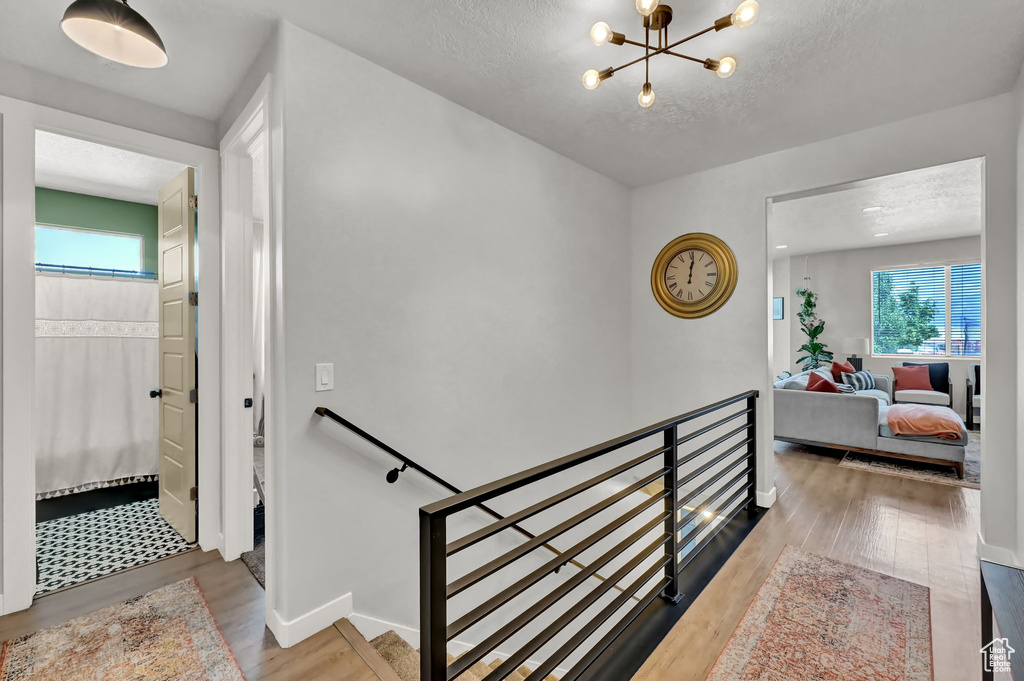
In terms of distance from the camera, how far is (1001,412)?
7.92 feet

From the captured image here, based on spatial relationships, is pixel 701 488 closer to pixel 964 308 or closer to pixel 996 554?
pixel 996 554

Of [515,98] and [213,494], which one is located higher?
[515,98]

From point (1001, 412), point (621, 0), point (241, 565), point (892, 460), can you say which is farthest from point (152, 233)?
point (892, 460)

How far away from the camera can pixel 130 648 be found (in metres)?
1.81

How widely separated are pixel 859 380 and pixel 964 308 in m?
2.22

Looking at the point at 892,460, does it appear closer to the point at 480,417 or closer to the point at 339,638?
the point at 480,417

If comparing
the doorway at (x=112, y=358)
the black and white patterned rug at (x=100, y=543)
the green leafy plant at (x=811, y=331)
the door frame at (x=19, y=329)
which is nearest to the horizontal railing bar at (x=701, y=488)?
the doorway at (x=112, y=358)

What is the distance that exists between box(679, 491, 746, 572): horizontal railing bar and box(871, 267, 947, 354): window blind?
19.9 ft

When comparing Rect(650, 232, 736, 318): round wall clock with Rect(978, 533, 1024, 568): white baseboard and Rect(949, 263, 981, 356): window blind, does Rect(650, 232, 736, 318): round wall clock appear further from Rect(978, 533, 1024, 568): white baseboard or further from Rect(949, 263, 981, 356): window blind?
Rect(949, 263, 981, 356): window blind

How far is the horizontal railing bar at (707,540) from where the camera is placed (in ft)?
8.02

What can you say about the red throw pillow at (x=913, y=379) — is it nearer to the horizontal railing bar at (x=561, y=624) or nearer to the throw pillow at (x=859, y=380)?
the throw pillow at (x=859, y=380)

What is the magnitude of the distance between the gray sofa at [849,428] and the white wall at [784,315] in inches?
127

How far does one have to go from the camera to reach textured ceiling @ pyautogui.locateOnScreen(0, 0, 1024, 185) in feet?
→ 5.80

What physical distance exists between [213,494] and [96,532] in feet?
3.48
